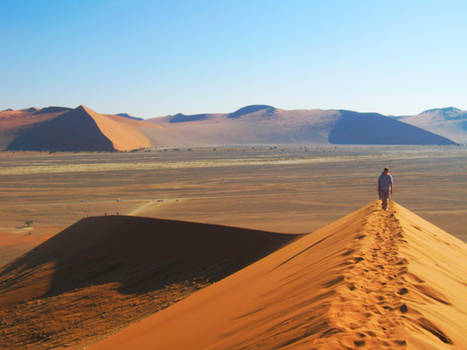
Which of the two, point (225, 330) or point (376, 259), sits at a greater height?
point (376, 259)

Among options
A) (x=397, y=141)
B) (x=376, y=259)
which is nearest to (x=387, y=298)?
(x=376, y=259)

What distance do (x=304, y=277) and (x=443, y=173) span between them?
43.9 metres

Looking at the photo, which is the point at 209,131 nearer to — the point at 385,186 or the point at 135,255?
the point at 135,255

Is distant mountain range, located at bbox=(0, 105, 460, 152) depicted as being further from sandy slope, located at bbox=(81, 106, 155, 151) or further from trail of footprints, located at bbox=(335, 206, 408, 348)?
trail of footprints, located at bbox=(335, 206, 408, 348)

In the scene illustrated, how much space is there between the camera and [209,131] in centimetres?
15688

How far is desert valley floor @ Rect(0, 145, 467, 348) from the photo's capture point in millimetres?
10648

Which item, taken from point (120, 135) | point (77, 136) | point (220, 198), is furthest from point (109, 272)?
point (120, 135)

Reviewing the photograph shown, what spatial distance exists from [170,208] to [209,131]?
431ft

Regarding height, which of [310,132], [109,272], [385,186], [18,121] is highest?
[18,121]

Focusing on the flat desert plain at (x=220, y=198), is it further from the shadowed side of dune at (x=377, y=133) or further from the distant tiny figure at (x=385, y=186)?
the shadowed side of dune at (x=377, y=133)

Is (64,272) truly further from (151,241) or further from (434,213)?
(434,213)

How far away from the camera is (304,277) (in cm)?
620

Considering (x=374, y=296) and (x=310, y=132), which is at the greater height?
(x=310, y=132)

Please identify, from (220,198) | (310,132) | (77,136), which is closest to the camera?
(220,198)
